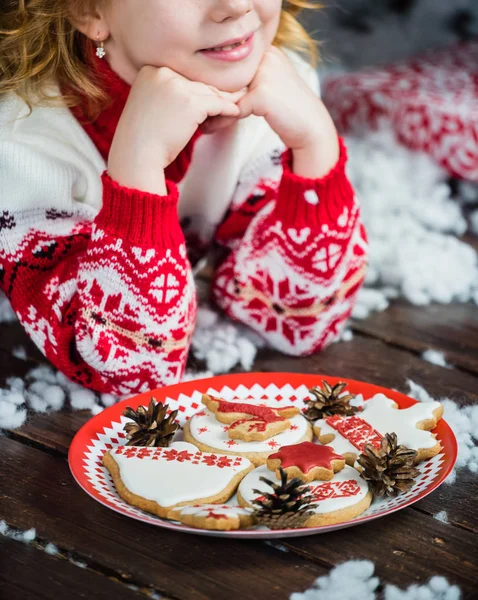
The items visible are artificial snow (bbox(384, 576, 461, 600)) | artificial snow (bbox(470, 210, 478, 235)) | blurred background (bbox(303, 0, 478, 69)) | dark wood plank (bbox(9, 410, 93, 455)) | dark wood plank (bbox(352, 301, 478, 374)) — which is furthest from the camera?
blurred background (bbox(303, 0, 478, 69))

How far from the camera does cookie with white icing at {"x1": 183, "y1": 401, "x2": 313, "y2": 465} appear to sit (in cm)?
77

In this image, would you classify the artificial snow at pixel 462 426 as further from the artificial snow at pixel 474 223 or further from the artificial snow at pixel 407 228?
the artificial snow at pixel 474 223

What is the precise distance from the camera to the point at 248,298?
45.2 inches

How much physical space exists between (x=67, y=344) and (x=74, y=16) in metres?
0.39

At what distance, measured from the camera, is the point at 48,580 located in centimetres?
69

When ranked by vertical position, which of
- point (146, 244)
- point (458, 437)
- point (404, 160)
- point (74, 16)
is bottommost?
point (404, 160)

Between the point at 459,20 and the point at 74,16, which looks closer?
the point at 74,16

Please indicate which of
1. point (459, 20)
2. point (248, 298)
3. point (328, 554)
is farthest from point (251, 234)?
point (459, 20)

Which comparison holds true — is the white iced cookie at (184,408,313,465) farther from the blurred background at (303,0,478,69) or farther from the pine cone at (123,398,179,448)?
the blurred background at (303,0,478,69)

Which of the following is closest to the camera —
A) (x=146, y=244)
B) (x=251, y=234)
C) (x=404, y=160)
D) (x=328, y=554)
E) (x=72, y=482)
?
(x=328, y=554)

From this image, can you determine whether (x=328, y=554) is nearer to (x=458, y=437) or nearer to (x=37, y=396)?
(x=458, y=437)

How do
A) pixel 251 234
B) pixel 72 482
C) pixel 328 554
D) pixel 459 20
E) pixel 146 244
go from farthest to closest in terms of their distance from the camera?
1. pixel 459 20
2. pixel 251 234
3. pixel 146 244
4. pixel 72 482
5. pixel 328 554

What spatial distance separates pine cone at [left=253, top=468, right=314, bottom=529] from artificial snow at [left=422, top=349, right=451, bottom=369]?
46 cm

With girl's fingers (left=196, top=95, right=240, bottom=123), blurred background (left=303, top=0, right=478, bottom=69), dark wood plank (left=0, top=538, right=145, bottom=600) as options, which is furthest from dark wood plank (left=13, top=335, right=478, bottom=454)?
blurred background (left=303, top=0, right=478, bottom=69)
